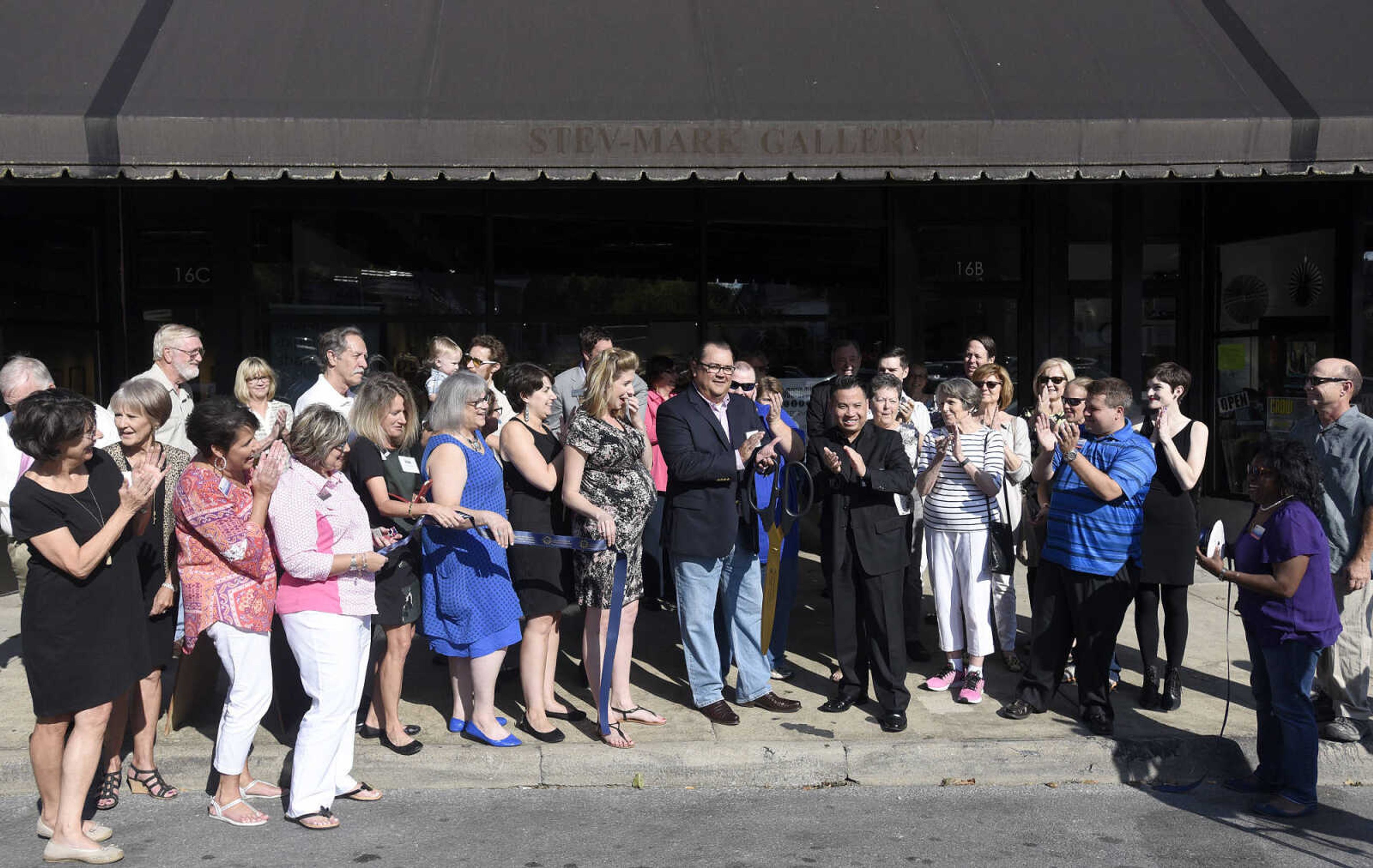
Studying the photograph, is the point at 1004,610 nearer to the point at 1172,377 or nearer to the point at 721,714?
the point at 1172,377

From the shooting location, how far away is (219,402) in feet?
16.2

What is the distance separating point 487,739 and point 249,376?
8.15ft

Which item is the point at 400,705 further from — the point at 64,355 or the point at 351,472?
the point at 64,355

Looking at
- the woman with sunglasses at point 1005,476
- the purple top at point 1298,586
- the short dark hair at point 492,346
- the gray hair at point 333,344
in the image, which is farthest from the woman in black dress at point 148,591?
the purple top at point 1298,586

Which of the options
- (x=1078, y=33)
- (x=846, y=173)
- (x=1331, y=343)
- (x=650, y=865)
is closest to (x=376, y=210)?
(x=846, y=173)

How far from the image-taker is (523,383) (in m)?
6.03

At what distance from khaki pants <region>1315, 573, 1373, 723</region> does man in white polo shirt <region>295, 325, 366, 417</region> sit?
5.18 metres

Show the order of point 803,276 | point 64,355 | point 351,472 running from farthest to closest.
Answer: point 803,276 < point 64,355 < point 351,472

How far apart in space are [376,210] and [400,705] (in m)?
5.16

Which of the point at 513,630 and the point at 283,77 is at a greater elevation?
the point at 283,77

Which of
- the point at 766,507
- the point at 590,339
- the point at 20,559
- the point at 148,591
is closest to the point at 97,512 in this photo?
the point at 148,591

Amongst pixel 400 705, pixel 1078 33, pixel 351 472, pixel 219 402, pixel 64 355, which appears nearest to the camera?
pixel 219 402

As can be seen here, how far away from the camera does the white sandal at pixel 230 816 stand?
499 centimetres

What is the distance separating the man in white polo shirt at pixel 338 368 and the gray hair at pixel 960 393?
3180 millimetres
